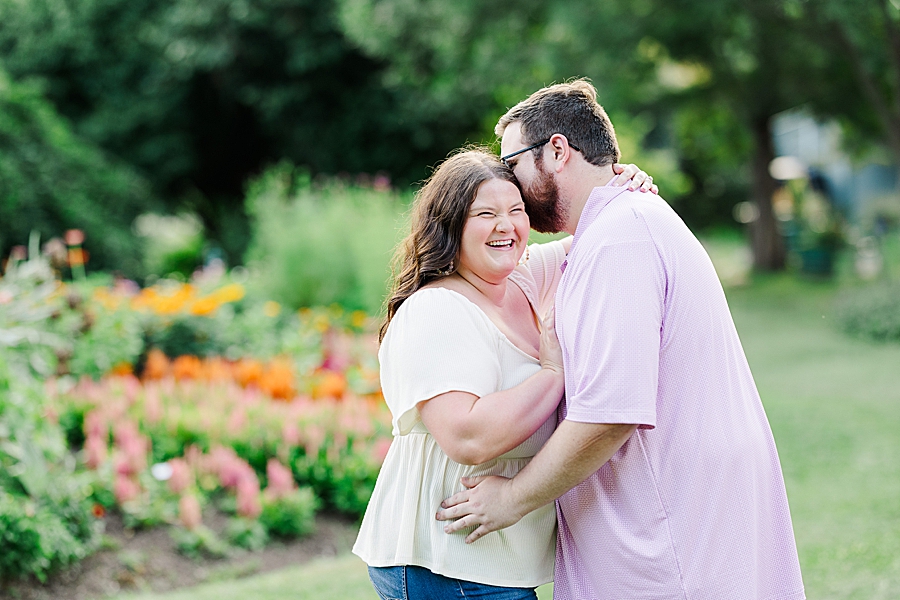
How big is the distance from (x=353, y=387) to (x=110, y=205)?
928cm

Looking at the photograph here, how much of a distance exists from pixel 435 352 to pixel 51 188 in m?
12.4

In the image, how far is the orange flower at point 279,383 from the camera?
6578mm

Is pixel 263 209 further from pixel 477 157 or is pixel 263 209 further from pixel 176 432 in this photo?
pixel 477 157

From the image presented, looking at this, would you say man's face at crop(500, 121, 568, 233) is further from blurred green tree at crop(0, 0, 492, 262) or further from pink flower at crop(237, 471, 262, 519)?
blurred green tree at crop(0, 0, 492, 262)

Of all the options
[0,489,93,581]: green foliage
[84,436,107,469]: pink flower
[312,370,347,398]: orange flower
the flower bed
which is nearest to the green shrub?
the flower bed

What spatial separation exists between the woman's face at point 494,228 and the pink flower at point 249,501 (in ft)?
10.8

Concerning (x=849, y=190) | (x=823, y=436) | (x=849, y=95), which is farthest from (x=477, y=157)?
(x=849, y=190)

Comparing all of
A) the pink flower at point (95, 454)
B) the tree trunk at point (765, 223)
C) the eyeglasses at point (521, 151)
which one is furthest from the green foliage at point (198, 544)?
the tree trunk at point (765, 223)

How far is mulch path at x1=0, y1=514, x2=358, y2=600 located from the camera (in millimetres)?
4316

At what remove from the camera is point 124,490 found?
4.97 m

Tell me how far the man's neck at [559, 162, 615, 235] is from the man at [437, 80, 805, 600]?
0.08 meters

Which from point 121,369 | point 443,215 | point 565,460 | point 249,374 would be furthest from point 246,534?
point 565,460

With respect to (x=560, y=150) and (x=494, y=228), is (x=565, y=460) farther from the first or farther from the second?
(x=560, y=150)

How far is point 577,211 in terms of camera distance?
2236mm
